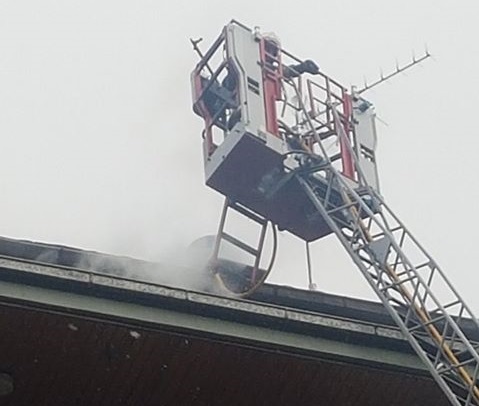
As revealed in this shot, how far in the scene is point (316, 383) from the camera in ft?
35.3

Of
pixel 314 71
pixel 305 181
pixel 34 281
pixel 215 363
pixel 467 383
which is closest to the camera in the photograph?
pixel 34 281

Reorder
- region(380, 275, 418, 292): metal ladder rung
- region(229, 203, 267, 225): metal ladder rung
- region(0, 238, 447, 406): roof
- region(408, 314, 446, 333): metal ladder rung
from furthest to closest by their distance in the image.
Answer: region(229, 203, 267, 225): metal ladder rung < region(380, 275, 418, 292): metal ladder rung < region(408, 314, 446, 333): metal ladder rung < region(0, 238, 447, 406): roof

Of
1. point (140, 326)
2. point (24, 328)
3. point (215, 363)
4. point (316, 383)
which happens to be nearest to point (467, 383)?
point (316, 383)

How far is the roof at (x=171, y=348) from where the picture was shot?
9.70 meters

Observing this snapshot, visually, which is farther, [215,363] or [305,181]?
[305,181]

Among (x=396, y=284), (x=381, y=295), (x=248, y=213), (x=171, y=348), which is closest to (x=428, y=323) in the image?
(x=381, y=295)

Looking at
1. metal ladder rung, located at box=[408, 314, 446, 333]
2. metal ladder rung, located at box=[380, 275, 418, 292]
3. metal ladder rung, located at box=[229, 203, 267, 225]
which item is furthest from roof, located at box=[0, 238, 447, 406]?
metal ladder rung, located at box=[229, 203, 267, 225]

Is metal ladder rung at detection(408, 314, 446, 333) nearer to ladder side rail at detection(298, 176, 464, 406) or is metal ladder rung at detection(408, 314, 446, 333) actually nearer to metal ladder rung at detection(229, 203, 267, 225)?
ladder side rail at detection(298, 176, 464, 406)

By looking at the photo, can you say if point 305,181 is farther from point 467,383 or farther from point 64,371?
point 64,371

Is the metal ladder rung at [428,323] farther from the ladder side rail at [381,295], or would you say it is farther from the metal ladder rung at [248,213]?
the metal ladder rung at [248,213]

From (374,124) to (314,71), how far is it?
129cm

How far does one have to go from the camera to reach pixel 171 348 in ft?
33.2

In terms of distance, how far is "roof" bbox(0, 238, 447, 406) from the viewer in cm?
970

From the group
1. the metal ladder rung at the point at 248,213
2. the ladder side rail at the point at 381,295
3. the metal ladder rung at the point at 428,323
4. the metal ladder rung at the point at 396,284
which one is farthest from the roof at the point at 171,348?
the metal ladder rung at the point at 248,213
